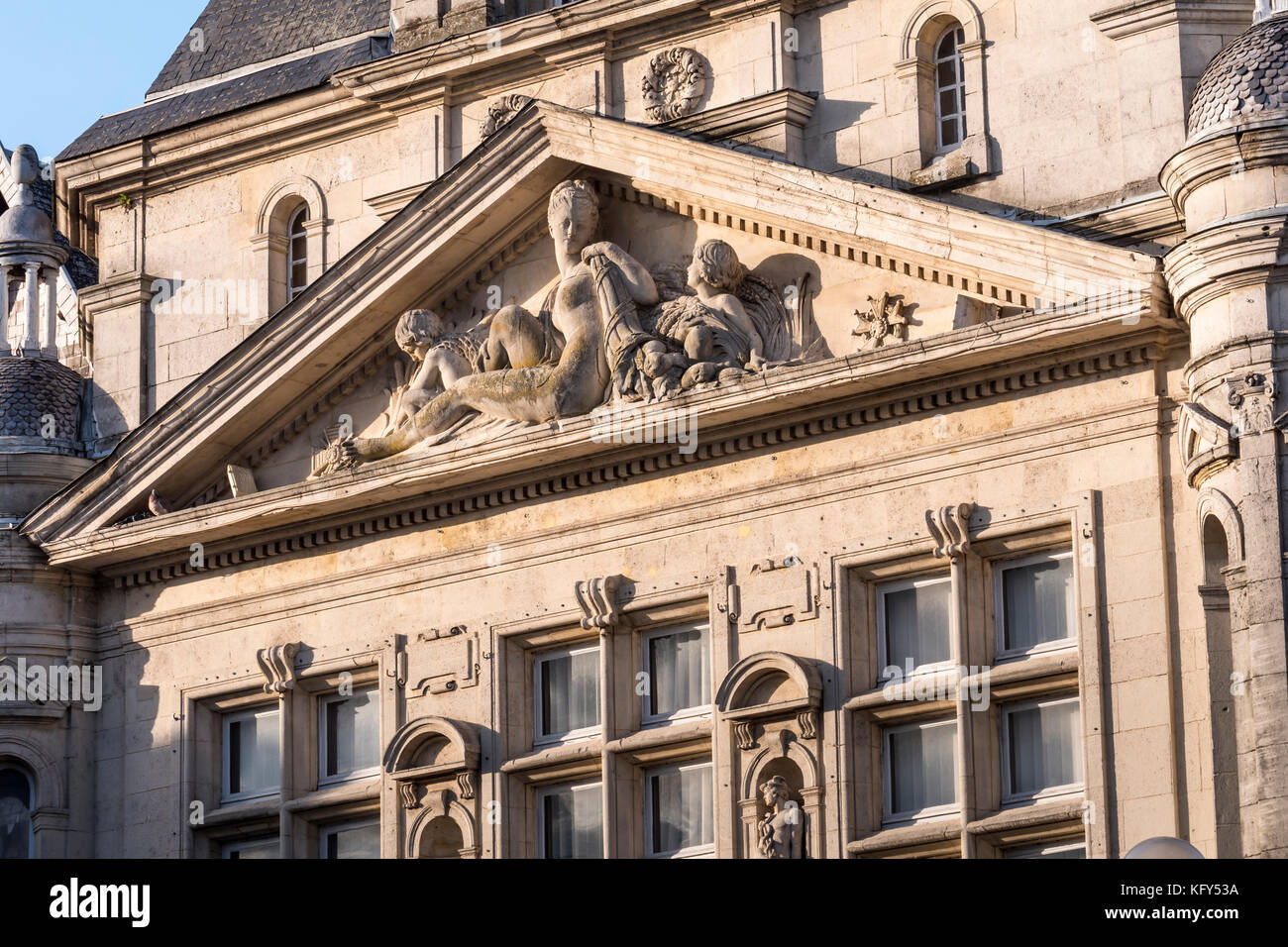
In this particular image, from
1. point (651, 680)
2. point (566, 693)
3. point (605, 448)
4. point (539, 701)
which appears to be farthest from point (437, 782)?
point (605, 448)

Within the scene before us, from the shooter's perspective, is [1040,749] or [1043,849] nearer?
[1043,849]

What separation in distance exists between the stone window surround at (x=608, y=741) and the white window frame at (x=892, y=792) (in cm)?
154

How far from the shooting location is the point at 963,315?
95.3 feet

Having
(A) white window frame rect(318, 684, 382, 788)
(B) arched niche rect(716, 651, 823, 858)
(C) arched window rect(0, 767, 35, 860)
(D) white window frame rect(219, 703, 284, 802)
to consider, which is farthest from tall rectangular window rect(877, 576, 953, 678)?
(C) arched window rect(0, 767, 35, 860)

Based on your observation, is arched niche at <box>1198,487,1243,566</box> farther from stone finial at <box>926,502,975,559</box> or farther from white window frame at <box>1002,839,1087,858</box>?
white window frame at <box>1002,839,1087,858</box>

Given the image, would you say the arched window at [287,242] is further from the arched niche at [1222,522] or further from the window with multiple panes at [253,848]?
the arched niche at [1222,522]

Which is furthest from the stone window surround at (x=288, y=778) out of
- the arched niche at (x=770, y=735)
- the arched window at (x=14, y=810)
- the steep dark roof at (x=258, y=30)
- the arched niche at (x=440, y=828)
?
the steep dark roof at (x=258, y=30)

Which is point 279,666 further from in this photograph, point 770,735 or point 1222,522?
point 1222,522

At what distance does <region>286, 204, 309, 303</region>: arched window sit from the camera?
35.1 m

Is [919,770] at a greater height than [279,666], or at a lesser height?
lesser

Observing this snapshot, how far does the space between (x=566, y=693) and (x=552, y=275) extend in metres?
3.67

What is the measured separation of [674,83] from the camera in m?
32.7

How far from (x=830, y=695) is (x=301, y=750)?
5.57 meters
